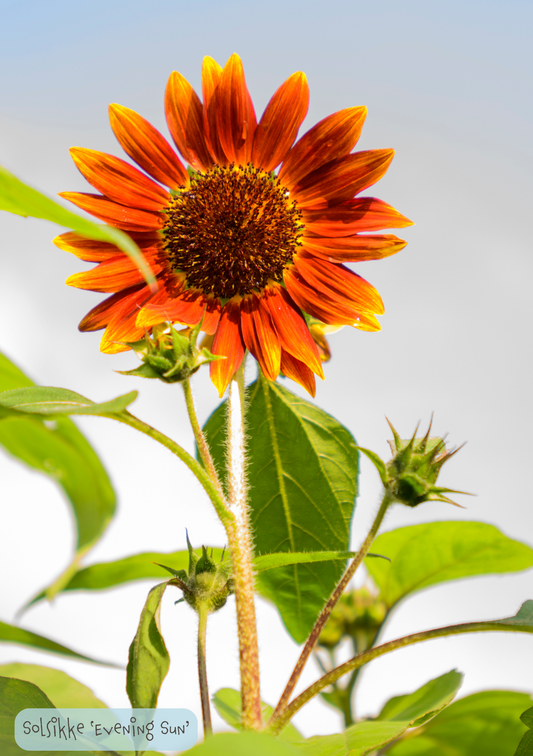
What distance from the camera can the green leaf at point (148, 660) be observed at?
43cm

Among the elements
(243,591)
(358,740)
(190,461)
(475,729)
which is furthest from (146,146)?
(475,729)

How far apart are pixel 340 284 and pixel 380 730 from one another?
0.44 metres

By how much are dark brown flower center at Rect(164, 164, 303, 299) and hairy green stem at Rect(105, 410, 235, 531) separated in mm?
220

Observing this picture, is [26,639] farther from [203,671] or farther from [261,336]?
[261,336]

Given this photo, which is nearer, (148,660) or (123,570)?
(148,660)

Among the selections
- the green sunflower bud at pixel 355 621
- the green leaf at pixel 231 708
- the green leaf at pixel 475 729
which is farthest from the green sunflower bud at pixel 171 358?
the green sunflower bud at pixel 355 621

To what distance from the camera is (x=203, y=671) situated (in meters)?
0.49

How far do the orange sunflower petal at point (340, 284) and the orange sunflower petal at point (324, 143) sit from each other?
0.32 ft

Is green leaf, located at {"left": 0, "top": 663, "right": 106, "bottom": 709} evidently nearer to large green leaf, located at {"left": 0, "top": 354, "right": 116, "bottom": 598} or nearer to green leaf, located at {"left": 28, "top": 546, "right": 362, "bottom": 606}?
green leaf, located at {"left": 28, "top": 546, "right": 362, "bottom": 606}

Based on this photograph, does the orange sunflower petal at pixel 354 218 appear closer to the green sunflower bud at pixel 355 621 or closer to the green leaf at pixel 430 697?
the green leaf at pixel 430 697

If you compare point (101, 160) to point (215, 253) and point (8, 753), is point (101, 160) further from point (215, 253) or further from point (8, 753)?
point (8, 753)

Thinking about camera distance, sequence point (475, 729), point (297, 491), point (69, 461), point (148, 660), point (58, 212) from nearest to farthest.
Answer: point (58, 212) < point (148, 660) < point (69, 461) < point (297, 491) < point (475, 729)

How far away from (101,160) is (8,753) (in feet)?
1.84

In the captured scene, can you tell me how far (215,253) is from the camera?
664 millimetres
